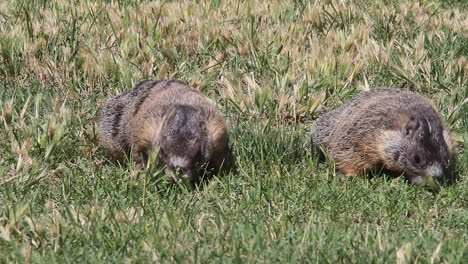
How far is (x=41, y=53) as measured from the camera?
27.7ft

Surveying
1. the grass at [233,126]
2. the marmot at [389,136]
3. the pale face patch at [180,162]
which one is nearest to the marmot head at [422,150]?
the marmot at [389,136]

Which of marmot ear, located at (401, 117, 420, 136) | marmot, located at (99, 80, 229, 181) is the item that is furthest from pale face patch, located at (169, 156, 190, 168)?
marmot ear, located at (401, 117, 420, 136)

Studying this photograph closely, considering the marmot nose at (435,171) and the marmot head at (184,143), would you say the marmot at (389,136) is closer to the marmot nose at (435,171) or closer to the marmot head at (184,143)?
the marmot nose at (435,171)

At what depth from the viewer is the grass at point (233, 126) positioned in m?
4.98

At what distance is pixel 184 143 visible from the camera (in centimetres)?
605

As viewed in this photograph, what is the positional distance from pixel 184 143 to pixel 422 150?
1.93 m

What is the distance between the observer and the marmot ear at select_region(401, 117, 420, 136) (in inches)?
256

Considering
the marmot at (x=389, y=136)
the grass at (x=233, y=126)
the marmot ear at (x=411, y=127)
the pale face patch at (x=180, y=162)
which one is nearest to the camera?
the grass at (x=233, y=126)

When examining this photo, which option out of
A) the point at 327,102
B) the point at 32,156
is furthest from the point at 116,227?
the point at 327,102

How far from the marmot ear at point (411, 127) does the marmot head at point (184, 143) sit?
1657 millimetres

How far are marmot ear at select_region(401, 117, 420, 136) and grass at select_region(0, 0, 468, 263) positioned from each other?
406 mm

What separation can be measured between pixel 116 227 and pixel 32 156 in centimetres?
175

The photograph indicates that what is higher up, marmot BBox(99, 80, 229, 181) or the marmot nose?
marmot BBox(99, 80, 229, 181)

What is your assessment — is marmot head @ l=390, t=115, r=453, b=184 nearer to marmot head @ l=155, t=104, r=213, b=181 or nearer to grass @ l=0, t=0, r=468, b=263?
grass @ l=0, t=0, r=468, b=263
